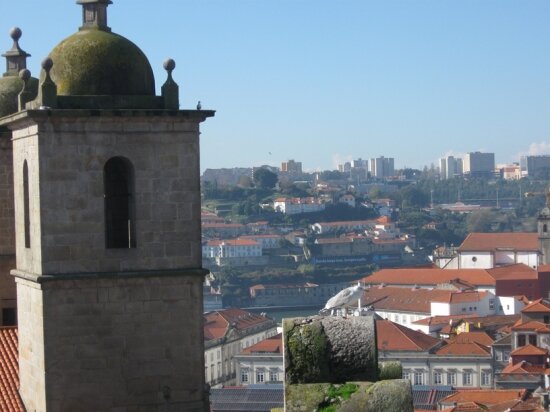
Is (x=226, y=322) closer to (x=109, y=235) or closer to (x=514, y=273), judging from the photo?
(x=514, y=273)

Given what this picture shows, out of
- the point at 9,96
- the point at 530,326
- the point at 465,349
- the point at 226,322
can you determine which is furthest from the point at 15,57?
the point at 226,322

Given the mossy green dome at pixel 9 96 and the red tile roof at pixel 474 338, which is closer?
the mossy green dome at pixel 9 96

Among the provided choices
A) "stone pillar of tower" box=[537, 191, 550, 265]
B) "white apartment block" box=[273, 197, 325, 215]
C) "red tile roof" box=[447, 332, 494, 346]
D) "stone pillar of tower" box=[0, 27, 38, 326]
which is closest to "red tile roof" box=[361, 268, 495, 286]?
"stone pillar of tower" box=[537, 191, 550, 265]

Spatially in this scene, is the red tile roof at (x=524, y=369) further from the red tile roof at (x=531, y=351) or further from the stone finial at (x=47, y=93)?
the stone finial at (x=47, y=93)

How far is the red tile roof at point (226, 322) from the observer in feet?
Result: 269

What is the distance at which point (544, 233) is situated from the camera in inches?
4535

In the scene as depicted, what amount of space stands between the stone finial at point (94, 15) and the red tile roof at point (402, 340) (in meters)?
60.6

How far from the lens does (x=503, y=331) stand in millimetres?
75562

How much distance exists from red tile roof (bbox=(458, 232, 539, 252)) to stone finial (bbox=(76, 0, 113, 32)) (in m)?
111

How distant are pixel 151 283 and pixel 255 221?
7255 inches

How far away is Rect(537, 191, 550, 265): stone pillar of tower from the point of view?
114312mm

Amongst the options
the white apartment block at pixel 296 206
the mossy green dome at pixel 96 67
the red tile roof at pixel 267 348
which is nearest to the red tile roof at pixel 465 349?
the red tile roof at pixel 267 348

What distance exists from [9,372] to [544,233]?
107491mm

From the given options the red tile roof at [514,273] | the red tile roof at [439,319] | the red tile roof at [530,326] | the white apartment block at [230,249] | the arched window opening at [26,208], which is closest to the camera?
the arched window opening at [26,208]
